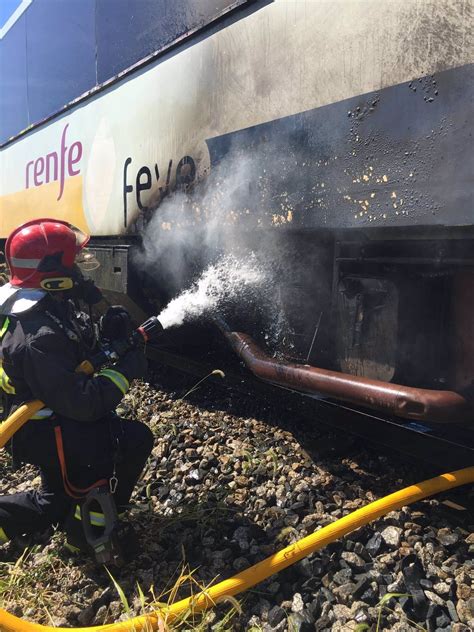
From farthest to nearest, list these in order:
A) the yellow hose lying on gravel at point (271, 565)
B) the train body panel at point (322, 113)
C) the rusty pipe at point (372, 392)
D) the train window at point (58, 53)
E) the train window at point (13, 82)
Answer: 1. the train window at point (13, 82)
2. the train window at point (58, 53)
3. the rusty pipe at point (372, 392)
4. the train body panel at point (322, 113)
5. the yellow hose lying on gravel at point (271, 565)

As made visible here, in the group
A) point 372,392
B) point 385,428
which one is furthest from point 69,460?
point 385,428

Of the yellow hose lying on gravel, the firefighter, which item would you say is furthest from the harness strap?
the yellow hose lying on gravel

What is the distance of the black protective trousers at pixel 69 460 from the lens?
238 centimetres

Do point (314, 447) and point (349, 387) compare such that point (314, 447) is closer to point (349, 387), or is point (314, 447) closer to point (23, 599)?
point (349, 387)

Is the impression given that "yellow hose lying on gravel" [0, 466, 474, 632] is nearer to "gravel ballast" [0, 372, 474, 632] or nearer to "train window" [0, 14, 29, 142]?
"gravel ballast" [0, 372, 474, 632]

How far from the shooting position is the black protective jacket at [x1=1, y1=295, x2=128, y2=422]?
217 centimetres

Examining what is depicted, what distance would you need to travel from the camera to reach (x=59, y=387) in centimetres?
217

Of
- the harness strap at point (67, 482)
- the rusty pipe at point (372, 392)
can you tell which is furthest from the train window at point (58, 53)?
the harness strap at point (67, 482)

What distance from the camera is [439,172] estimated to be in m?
2.04

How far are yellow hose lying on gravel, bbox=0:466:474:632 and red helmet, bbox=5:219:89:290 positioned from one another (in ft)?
4.19

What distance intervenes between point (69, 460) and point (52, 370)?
0.47 meters

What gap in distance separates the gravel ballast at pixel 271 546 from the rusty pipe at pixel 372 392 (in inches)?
19.8

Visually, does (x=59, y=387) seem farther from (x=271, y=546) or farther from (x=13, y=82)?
(x=13, y=82)

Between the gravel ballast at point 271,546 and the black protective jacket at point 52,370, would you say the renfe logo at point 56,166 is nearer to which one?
the gravel ballast at point 271,546
